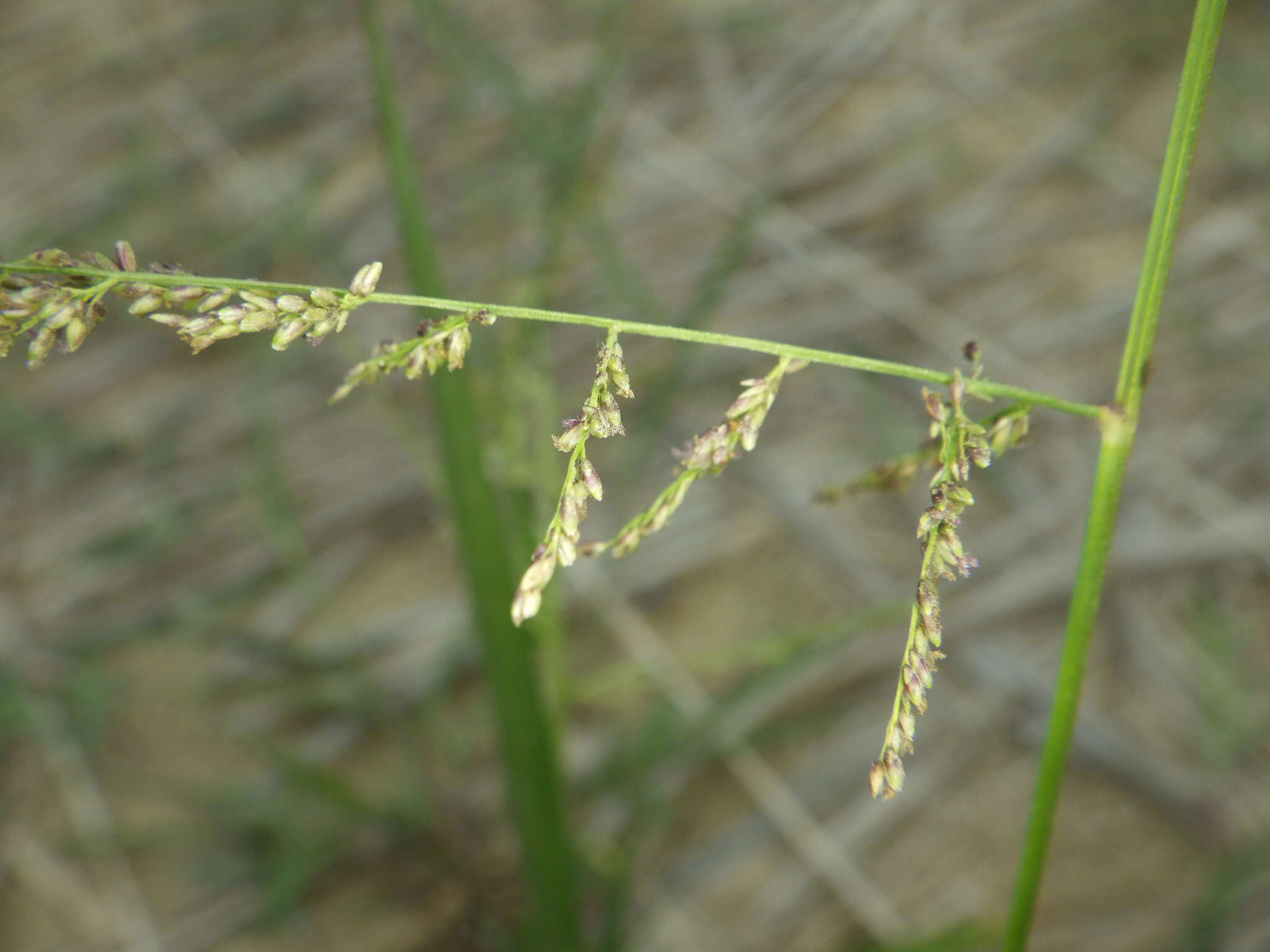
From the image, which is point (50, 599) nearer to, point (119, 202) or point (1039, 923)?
point (119, 202)

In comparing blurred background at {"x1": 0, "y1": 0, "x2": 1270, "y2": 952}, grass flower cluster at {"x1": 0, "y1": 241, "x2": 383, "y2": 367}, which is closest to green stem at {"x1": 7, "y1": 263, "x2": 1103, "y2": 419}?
grass flower cluster at {"x1": 0, "y1": 241, "x2": 383, "y2": 367}

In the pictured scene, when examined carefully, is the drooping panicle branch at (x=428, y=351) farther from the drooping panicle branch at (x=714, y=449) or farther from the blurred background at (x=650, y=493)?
the blurred background at (x=650, y=493)

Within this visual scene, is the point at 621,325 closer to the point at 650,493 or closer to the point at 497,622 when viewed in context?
the point at 497,622

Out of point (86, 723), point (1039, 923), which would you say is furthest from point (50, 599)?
point (1039, 923)

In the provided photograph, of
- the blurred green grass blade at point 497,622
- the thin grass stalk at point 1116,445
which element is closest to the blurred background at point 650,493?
the blurred green grass blade at point 497,622

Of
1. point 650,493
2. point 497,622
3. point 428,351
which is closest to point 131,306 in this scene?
point 428,351
